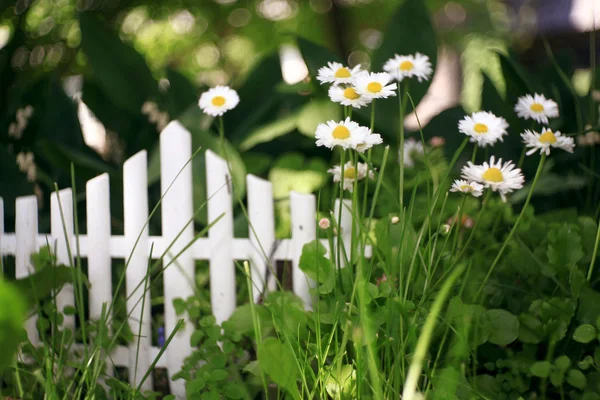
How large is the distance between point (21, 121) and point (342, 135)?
1643 mm

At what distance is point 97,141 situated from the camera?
3.17 meters

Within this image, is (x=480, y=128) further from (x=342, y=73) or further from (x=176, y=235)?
(x=176, y=235)

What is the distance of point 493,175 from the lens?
3.36 ft

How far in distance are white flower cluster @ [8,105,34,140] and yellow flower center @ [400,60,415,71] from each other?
1.40m

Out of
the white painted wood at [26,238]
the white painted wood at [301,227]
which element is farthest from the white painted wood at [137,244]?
the white painted wood at [301,227]

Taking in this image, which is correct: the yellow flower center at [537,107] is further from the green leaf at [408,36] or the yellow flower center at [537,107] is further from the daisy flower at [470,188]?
the green leaf at [408,36]

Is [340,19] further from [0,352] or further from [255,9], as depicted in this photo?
[0,352]

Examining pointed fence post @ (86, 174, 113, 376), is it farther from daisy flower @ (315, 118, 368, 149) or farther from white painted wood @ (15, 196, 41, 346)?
daisy flower @ (315, 118, 368, 149)

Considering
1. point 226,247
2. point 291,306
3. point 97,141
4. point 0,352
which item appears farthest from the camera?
point 97,141

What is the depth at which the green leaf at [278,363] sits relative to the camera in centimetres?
93

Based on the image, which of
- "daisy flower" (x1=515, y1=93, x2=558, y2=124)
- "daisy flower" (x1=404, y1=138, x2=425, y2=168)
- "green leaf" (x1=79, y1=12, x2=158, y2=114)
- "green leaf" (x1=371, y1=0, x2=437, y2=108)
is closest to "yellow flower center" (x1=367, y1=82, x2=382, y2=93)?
"daisy flower" (x1=515, y1=93, x2=558, y2=124)

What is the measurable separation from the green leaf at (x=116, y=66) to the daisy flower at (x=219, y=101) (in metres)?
0.97

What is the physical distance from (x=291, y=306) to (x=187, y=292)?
1.28ft

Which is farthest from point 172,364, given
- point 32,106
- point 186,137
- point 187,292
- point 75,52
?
point 75,52
